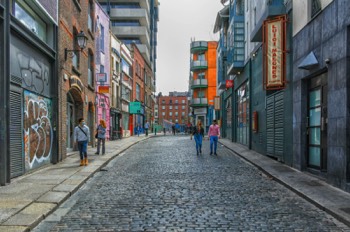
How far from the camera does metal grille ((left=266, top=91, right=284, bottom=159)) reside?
14797mm

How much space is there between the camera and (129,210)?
6941 millimetres

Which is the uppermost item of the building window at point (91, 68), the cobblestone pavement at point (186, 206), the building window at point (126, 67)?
the building window at point (126, 67)

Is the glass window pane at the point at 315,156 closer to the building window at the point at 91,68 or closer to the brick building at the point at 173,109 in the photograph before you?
the building window at the point at 91,68

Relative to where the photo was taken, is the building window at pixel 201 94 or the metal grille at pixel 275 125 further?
the building window at pixel 201 94

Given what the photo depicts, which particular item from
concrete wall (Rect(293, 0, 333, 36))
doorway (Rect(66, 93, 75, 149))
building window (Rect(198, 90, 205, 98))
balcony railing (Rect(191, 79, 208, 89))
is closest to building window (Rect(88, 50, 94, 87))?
doorway (Rect(66, 93, 75, 149))

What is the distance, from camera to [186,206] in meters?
7.21

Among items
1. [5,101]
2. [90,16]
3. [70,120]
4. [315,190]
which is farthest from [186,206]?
[90,16]

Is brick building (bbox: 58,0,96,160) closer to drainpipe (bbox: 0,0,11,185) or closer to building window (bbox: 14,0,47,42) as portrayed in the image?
building window (bbox: 14,0,47,42)

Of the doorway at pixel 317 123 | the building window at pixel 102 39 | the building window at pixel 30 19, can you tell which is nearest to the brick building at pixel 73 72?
the building window at pixel 30 19

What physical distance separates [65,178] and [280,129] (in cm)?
822

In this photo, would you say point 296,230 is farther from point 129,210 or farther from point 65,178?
point 65,178

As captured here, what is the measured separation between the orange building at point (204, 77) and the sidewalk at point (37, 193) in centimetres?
4778

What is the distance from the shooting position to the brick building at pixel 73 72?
14.7 m

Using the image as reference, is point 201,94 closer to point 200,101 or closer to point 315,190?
point 200,101
